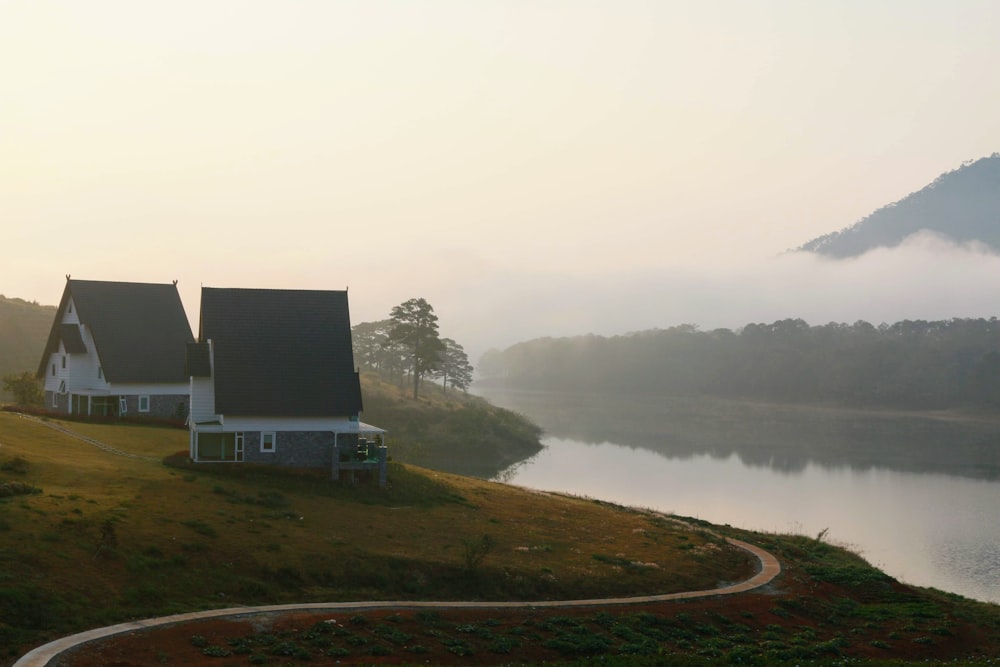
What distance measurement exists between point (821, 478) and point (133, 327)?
52359mm

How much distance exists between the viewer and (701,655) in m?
22.8

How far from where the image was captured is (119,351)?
1962 inches

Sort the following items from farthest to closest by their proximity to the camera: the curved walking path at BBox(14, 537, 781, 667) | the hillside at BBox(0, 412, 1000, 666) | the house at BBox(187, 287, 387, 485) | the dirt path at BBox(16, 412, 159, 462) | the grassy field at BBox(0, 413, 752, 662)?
the house at BBox(187, 287, 387, 485), the dirt path at BBox(16, 412, 159, 462), the grassy field at BBox(0, 413, 752, 662), the hillside at BBox(0, 412, 1000, 666), the curved walking path at BBox(14, 537, 781, 667)

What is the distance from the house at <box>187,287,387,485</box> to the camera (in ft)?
127

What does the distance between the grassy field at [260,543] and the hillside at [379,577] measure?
79mm

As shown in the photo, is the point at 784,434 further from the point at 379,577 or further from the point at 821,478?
the point at 379,577

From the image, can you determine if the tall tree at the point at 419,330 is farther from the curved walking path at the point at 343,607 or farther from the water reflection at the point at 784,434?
the curved walking path at the point at 343,607

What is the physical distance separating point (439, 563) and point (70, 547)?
35.3 ft

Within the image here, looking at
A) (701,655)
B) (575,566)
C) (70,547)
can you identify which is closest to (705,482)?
(575,566)

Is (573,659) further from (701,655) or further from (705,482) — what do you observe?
(705,482)

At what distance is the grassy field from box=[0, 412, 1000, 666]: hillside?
8 cm

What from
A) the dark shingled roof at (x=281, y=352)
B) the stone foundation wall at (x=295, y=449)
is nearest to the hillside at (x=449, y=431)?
the dark shingled roof at (x=281, y=352)

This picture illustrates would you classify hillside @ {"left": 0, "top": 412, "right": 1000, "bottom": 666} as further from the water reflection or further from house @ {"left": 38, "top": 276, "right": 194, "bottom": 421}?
the water reflection

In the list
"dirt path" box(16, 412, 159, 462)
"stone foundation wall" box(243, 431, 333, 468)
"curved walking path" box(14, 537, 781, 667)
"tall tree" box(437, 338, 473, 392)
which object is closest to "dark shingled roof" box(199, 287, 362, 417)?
"stone foundation wall" box(243, 431, 333, 468)
